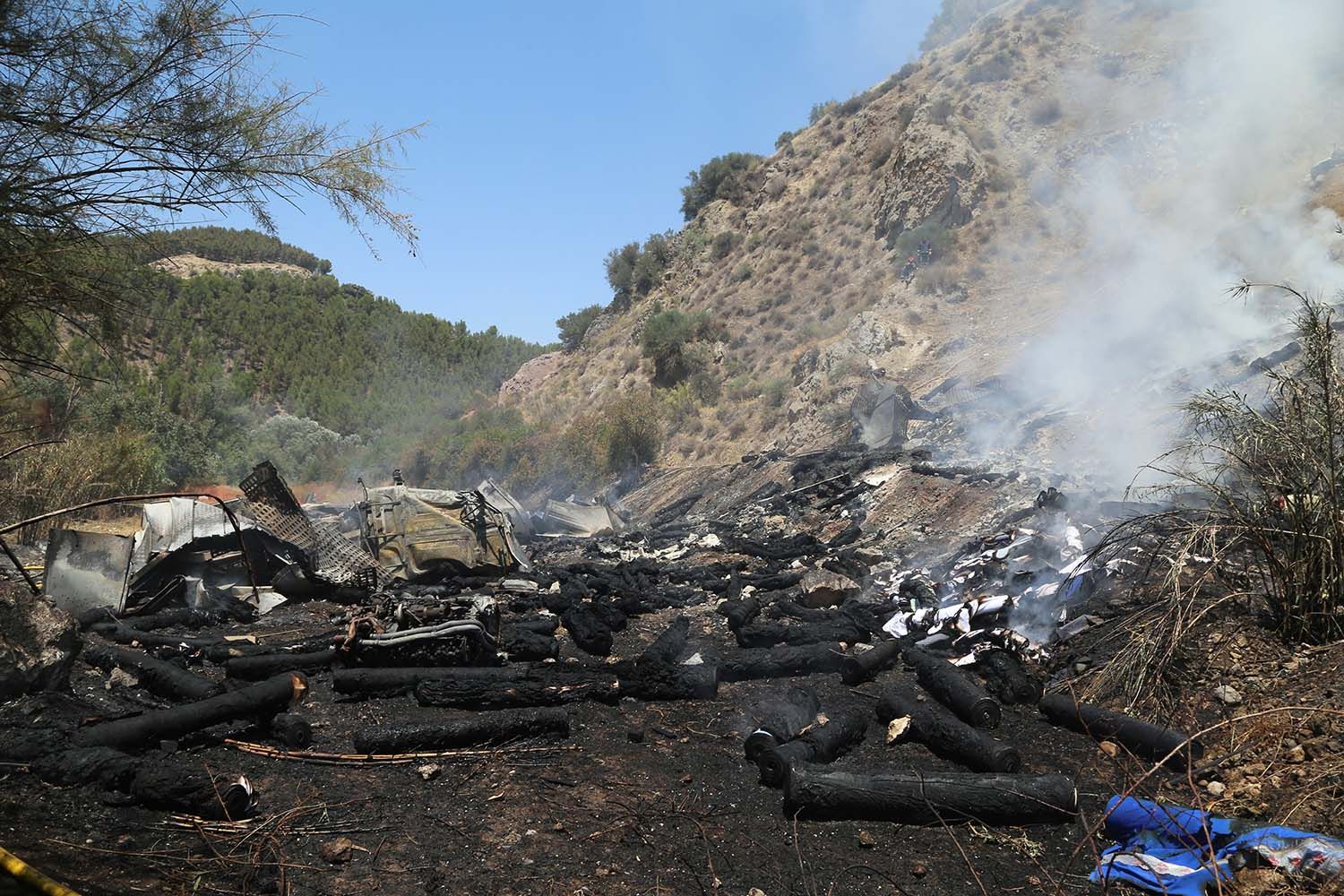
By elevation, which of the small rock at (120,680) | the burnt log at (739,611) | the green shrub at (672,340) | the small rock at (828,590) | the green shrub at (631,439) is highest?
the green shrub at (672,340)

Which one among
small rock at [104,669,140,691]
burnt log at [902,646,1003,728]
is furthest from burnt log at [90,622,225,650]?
burnt log at [902,646,1003,728]

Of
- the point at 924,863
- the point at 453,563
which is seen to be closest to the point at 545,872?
the point at 924,863

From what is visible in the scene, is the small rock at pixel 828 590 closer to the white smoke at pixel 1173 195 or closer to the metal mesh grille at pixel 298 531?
the white smoke at pixel 1173 195

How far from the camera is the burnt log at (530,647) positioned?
8016mm

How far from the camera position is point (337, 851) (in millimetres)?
4332

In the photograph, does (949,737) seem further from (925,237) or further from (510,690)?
(925,237)

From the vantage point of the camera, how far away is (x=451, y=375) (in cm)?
4609

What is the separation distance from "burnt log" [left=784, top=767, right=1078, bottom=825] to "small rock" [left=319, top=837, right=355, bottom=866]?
249 cm

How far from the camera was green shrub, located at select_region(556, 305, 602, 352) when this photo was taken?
148 feet

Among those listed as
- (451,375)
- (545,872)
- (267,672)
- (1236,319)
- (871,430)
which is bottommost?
(545,872)

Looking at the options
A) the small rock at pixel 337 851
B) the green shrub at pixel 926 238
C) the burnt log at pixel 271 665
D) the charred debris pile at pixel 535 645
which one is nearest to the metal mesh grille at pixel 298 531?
the charred debris pile at pixel 535 645

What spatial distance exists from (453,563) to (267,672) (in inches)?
188

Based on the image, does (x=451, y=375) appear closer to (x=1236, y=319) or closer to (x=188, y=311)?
(x=188, y=311)

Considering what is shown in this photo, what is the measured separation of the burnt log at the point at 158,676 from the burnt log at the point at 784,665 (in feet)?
14.2
